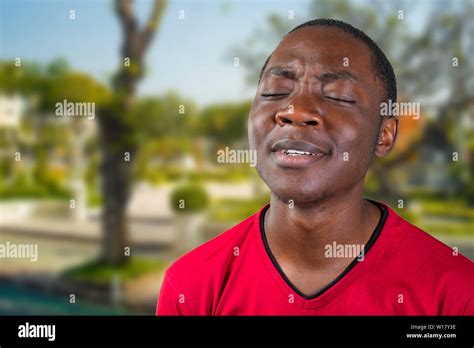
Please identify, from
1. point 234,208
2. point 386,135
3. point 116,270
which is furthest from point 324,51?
point 116,270

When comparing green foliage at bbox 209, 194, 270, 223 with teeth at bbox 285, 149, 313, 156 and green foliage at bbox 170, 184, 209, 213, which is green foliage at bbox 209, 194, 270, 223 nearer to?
green foliage at bbox 170, 184, 209, 213

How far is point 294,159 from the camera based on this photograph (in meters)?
1.21

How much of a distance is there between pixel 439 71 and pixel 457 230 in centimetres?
78

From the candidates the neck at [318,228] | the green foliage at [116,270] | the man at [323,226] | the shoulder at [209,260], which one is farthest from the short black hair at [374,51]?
the green foliage at [116,270]

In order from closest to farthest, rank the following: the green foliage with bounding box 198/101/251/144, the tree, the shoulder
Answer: the shoulder < the green foliage with bounding box 198/101/251/144 < the tree

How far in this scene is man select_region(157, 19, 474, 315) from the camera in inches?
47.4

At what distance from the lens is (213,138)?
291cm

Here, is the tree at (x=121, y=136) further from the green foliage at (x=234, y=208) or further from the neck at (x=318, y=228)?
the neck at (x=318, y=228)

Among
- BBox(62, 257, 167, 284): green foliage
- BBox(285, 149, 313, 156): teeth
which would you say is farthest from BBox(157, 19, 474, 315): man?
BBox(62, 257, 167, 284): green foliage

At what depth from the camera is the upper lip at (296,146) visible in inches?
47.5

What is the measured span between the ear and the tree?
1.85 m

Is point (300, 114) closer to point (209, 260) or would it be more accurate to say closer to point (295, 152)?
point (295, 152)

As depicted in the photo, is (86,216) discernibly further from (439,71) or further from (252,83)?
(439,71)
